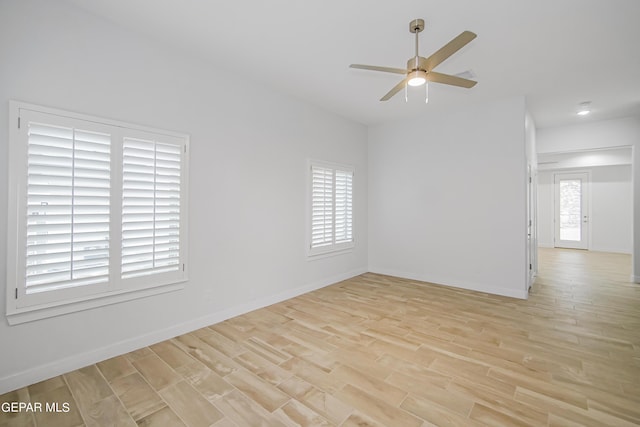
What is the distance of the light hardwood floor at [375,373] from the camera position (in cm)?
184

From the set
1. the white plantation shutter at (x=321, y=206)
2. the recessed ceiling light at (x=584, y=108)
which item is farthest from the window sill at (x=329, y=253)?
the recessed ceiling light at (x=584, y=108)

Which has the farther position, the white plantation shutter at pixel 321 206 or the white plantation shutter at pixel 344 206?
the white plantation shutter at pixel 344 206

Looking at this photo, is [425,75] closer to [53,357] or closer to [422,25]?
[422,25]

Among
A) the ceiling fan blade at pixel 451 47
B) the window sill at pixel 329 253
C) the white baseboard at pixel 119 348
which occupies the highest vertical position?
the ceiling fan blade at pixel 451 47

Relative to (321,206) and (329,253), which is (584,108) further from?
(329,253)

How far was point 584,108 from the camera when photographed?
464 cm

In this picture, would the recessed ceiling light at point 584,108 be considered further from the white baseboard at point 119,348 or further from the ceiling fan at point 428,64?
the white baseboard at point 119,348

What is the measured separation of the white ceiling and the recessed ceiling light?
0.93ft

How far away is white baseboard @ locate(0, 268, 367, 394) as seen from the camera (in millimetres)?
2100

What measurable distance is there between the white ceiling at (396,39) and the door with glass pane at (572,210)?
19.1 ft

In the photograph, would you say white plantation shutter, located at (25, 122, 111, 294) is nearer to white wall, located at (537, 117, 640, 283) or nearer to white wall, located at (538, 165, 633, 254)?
white wall, located at (537, 117, 640, 283)

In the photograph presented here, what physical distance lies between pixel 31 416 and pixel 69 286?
88 cm

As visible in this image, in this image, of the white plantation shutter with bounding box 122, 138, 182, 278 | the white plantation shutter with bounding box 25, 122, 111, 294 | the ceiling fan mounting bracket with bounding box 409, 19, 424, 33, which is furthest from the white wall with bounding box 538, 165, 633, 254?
the white plantation shutter with bounding box 25, 122, 111, 294

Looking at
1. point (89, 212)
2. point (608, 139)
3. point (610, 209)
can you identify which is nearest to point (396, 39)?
point (89, 212)
